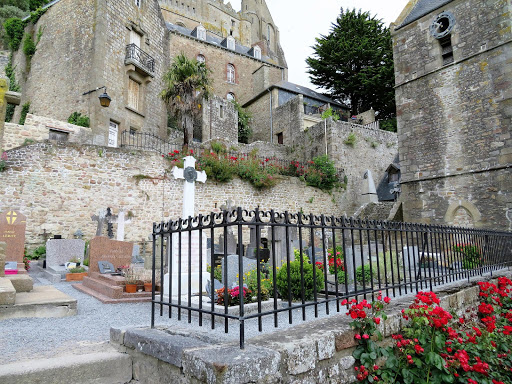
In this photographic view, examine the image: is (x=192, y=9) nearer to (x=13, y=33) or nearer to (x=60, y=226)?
(x=13, y=33)

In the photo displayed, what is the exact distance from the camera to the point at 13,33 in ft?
73.4

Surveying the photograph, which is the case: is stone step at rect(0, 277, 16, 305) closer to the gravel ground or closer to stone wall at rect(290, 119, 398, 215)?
the gravel ground

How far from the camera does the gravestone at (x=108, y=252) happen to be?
878 centimetres

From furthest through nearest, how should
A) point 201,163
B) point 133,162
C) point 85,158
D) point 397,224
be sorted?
point 201,163 → point 133,162 → point 85,158 → point 397,224

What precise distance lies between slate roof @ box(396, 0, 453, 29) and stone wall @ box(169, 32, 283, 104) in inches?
718

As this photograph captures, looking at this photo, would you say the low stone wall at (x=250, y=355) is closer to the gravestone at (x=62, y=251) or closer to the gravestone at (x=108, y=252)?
the gravestone at (x=108, y=252)

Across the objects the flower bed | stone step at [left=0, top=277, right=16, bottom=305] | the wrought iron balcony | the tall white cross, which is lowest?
the flower bed

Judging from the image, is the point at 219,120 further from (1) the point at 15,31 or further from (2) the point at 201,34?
(1) the point at 15,31

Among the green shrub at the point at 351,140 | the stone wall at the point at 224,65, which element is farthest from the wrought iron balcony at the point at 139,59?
the green shrub at the point at 351,140

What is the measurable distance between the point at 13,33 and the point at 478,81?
26129 millimetres

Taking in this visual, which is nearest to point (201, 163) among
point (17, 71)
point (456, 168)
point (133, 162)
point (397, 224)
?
point (133, 162)

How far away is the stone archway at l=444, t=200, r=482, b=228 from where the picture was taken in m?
12.3

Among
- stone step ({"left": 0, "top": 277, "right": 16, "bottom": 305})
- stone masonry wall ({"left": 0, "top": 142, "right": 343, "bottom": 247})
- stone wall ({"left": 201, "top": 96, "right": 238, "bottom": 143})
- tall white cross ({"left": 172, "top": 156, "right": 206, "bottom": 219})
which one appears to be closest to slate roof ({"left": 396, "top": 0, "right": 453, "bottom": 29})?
stone masonry wall ({"left": 0, "top": 142, "right": 343, "bottom": 247})

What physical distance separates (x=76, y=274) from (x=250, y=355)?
8288 millimetres
